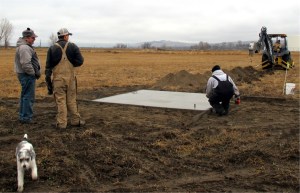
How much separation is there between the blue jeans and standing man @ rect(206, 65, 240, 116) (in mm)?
4025

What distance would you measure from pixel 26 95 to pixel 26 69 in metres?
0.57

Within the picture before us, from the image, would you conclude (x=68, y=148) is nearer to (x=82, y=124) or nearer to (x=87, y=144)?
(x=87, y=144)

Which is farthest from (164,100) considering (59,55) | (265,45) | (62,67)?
(265,45)

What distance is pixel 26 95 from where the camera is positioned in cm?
800

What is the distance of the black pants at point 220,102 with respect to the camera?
30.3ft

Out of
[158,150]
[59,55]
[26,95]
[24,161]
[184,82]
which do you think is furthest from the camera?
[184,82]

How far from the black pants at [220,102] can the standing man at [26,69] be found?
13.2ft

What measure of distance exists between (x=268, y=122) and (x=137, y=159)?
392cm

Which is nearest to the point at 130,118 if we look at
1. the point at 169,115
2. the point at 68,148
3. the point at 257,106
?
the point at 169,115

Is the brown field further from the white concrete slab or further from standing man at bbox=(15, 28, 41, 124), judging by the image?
the white concrete slab

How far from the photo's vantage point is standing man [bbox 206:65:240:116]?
918 cm

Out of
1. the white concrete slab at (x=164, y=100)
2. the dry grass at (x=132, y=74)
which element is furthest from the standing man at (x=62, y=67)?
the dry grass at (x=132, y=74)

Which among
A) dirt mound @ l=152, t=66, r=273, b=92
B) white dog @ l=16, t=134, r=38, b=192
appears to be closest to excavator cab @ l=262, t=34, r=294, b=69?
dirt mound @ l=152, t=66, r=273, b=92

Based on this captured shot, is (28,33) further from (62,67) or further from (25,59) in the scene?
(62,67)
